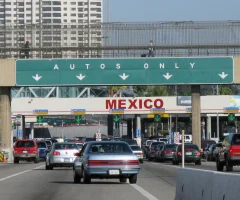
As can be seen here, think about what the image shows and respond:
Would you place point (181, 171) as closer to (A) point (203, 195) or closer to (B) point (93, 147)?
(A) point (203, 195)

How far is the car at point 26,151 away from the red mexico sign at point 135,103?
2877 cm

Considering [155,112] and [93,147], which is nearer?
[93,147]

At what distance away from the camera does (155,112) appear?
86.2 meters

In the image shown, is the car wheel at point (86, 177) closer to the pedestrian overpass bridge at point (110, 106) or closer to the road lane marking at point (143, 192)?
the road lane marking at point (143, 192)

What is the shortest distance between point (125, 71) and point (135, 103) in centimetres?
2984

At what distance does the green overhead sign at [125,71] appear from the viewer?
57.1 metres

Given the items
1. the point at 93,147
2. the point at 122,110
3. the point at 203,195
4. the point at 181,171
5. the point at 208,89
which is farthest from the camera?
the point at 208,89

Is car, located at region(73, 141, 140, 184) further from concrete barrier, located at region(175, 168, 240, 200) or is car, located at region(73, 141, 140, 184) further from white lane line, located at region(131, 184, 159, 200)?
concrete barrier, located at region(175, 168, 240, 200)

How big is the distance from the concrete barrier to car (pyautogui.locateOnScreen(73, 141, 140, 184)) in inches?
328

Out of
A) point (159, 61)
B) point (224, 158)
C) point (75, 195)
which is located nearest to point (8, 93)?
point (159, 61)

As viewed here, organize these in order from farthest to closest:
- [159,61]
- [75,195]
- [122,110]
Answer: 1. [122,110]
2. [159,61]
3. [75,195]

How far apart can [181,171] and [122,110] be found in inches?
2647

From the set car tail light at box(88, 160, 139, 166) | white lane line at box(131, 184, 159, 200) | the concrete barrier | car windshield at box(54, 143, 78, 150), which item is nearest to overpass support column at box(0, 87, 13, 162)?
car windshield at box(54, 143, 78, 150)

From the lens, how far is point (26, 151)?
5750cm
